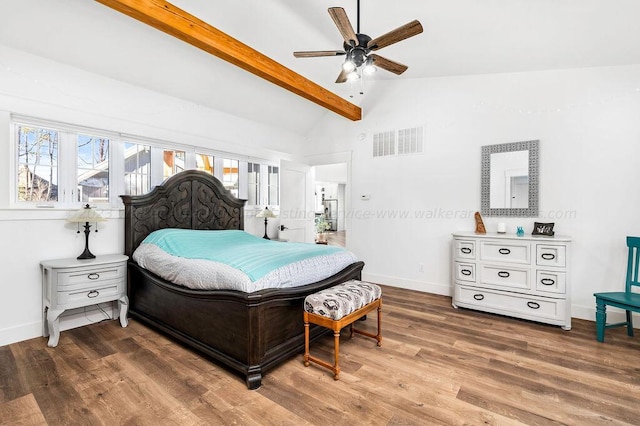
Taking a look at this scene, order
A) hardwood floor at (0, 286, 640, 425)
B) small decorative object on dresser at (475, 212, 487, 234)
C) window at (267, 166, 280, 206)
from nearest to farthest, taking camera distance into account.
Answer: hardwood floor at (0, 286, 640, 425), small decorative object on dresser at (475, 212, 487, 234), window at (267, 166, 280, 206)

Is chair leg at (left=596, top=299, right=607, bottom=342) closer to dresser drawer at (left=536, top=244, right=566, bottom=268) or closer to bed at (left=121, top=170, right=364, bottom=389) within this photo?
dresser drawer at (left=536, top=244, right=566, bottom=268)

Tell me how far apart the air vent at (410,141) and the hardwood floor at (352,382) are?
9.11ft

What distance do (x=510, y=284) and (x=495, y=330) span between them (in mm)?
652

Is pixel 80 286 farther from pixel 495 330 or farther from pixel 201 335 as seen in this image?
Answer: pixel 495 330

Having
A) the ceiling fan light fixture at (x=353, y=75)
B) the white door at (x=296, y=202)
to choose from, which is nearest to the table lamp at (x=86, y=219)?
the white door at (x=296, y=202)

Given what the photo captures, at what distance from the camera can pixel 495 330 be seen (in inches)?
125

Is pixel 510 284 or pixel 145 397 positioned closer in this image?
pixel 145 397

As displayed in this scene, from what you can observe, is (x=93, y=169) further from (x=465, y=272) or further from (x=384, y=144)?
(x=465, y=272)

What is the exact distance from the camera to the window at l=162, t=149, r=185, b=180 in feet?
13.4

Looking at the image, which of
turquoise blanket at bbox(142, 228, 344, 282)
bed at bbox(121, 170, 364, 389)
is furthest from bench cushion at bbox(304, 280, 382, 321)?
turquoise blanket at bbox(142, 228, 344, 282)

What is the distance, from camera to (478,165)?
416cm

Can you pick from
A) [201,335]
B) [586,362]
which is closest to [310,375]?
[201,335]

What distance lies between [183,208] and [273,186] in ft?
6.47

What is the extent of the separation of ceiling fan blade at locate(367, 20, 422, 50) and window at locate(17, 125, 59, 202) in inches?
131
